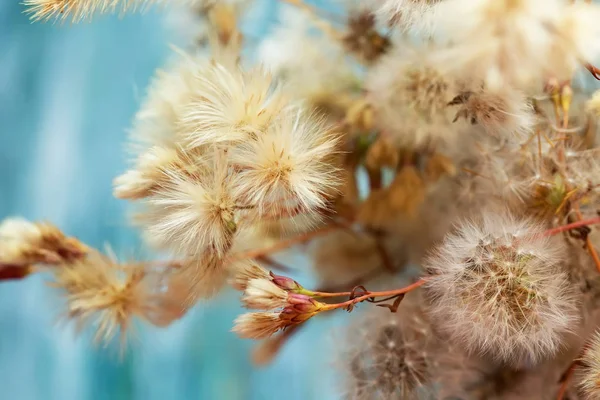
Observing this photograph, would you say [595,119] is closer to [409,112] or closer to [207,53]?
[409,112]

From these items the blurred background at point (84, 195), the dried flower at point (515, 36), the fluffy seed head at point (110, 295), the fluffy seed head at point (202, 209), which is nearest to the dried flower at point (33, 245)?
the fluffy seed head at point (110, 295)

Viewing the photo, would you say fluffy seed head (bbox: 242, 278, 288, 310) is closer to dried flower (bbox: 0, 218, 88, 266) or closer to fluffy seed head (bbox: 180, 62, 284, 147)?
fluffy seed head (bbox: 180, 62, 284, 147)

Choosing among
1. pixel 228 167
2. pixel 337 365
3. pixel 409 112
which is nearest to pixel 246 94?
pixel 228 167

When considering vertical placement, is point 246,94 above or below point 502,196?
above

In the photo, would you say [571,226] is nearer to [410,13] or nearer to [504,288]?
[504,288]

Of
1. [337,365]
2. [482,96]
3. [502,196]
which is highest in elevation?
[482,96]

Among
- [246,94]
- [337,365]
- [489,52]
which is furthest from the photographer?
[337,365]
